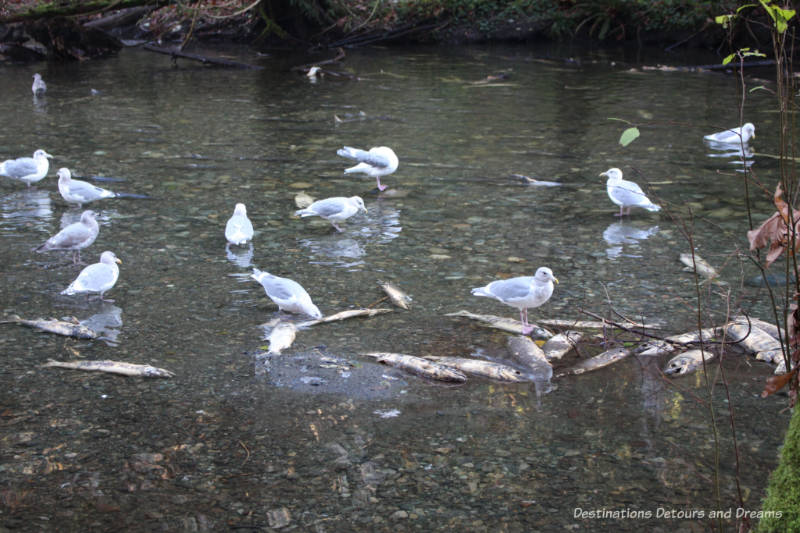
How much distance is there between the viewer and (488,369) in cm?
514

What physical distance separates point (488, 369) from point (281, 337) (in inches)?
57.9

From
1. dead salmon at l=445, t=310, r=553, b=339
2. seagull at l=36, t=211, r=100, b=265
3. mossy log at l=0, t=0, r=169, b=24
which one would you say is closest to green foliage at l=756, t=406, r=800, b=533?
dead salmon at l=445, t=310, r=553, b=339

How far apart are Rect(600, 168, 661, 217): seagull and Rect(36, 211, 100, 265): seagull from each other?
5.14 metres

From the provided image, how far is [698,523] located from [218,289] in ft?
13.7

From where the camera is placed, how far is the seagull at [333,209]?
26.8ft

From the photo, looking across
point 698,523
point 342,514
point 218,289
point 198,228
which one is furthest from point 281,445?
point 198,228

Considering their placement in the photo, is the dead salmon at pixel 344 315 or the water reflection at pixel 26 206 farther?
the water reflection at pixel 26 206

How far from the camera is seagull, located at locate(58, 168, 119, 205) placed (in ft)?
28.4

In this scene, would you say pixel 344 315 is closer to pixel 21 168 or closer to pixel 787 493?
pixel 787 493

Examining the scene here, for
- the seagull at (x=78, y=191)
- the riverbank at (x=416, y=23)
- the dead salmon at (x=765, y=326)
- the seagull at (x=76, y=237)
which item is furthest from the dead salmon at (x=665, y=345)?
the riverbank at (x=416, y=23)

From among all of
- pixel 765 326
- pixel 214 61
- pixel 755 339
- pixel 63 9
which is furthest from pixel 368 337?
pixel 63 9

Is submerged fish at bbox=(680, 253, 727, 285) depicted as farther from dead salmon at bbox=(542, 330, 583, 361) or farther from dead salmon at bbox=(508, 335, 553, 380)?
dead salmon at bbox=(508, 335, 553, 380)

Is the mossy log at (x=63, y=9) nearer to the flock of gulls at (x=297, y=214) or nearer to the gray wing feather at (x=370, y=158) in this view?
the flock of gulls at (x=297, y=214)

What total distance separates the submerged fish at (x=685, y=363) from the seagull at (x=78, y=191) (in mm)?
6177
